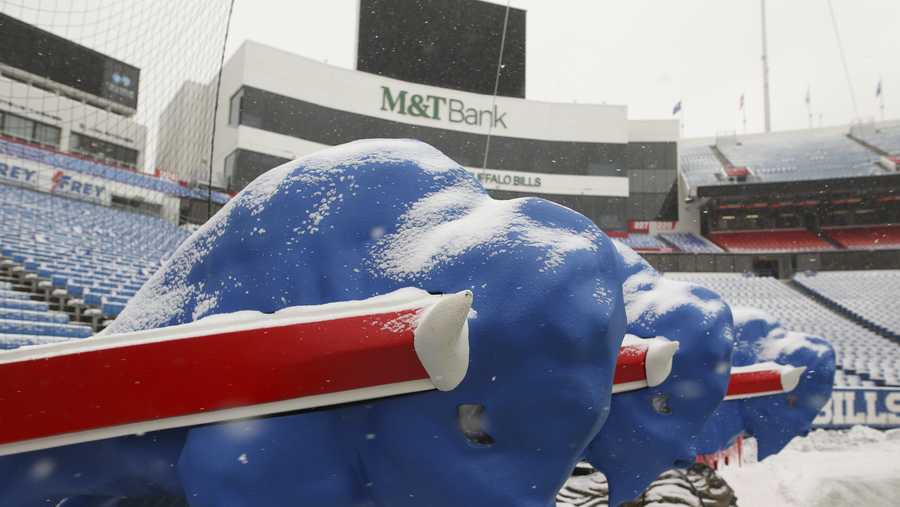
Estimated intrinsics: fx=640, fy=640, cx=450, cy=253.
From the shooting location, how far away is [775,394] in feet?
16.7

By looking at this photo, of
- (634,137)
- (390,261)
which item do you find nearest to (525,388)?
(390,261)

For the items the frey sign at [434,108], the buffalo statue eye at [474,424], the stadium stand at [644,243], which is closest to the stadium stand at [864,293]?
the stadium stand at [644,243]

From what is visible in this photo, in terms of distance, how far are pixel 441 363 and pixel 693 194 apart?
30295 millimetres

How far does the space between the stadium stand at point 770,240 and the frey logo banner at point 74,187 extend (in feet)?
87.3

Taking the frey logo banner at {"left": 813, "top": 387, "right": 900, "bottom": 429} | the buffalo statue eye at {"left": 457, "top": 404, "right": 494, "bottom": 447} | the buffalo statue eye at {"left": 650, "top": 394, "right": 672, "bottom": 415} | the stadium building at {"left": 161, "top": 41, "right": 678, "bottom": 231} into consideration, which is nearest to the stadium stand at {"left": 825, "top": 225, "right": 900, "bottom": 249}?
the stadium building at {"left": 161, "top": 41, "right": 678, "bottom": 231}

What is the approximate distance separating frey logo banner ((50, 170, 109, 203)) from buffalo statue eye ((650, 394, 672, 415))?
20.8 meters

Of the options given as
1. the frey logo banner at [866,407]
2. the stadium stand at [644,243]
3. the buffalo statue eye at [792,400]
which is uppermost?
the stadium stand at [644,243]

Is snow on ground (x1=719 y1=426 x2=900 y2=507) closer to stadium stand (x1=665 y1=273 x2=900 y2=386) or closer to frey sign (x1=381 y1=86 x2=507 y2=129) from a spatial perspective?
stadium stand (x1=665 y1=273 x2=900 y2=386)

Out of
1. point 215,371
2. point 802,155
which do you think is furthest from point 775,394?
point 802,155

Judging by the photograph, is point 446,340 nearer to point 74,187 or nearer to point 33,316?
point 33,316

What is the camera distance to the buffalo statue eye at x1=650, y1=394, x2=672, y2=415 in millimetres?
3188

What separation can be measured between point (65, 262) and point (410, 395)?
9588 millimetres

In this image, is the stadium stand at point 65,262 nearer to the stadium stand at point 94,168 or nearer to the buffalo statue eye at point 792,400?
the stadium stand at point 94,168

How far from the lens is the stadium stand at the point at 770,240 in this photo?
3053 centimetres
